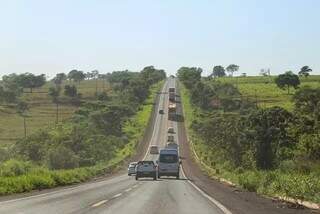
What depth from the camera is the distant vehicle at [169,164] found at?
2039 inches

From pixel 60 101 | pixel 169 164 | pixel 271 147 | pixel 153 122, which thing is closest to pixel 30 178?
pixel 169 164

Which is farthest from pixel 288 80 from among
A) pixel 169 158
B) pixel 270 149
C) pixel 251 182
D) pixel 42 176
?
pixel 251 182

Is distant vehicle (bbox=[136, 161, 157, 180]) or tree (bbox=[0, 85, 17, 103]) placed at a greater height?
tree (bbox=[0, 85, 17, 103])

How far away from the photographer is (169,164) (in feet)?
171

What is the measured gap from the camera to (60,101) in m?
179

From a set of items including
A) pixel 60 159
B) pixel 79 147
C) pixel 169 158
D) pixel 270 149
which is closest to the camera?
pixel 169 158

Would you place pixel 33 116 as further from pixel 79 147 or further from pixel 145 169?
pixel 145 169

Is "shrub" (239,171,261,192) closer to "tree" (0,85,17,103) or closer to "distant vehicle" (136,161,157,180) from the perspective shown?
"distant vehicle" (136,161,157,180)

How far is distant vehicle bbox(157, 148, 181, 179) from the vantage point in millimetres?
51781

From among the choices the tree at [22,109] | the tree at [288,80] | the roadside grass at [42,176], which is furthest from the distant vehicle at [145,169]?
the tree at [288,80]

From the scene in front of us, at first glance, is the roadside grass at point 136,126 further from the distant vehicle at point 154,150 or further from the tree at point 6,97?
the tree at point 6,97

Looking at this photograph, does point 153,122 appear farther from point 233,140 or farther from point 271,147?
point 271,147

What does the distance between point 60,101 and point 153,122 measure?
44960 millimetres

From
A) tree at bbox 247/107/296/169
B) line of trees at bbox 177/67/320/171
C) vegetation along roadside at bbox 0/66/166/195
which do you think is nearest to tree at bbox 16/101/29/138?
vegetation along roadside at bbox 0/66/166/195
